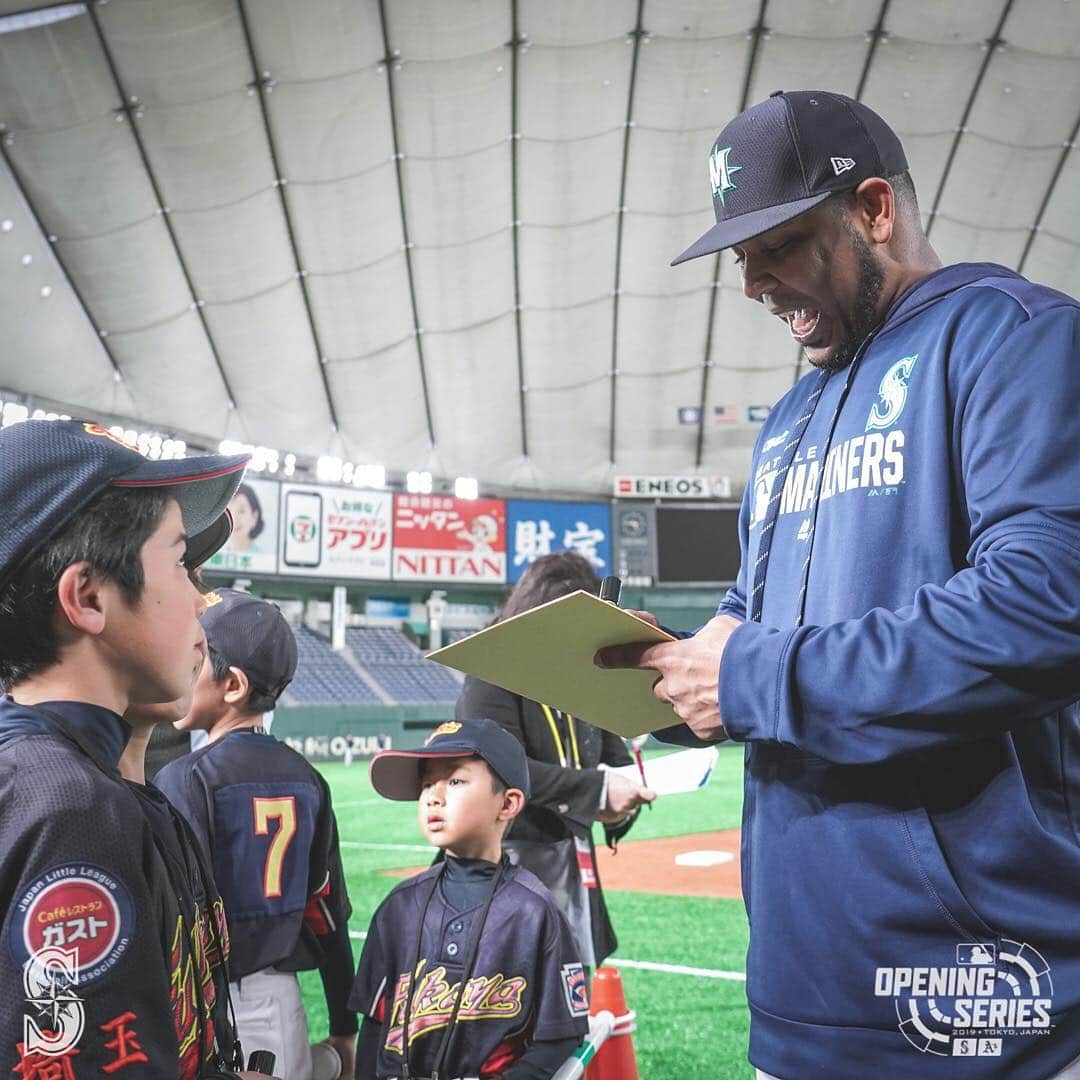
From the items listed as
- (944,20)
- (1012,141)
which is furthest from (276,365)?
(1012,141)

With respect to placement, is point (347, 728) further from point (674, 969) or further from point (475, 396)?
point (674, 969)

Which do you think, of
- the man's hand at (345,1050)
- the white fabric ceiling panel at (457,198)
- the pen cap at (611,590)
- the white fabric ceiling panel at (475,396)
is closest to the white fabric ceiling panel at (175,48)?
the white fabric ceiling panel at (457,198)

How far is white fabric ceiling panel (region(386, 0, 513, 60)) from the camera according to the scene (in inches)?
712

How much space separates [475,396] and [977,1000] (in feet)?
86.0

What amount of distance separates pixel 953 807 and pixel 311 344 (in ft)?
80.4

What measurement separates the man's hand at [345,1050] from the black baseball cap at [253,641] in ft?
3.06

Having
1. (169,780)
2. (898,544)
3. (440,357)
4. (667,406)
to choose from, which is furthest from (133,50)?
(898,544)

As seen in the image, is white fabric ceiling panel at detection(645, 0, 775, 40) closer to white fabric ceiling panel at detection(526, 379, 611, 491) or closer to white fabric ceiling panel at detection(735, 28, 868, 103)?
white fabric ceiling panel at detection(735, 28, 868, 103)

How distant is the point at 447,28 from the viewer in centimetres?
1844

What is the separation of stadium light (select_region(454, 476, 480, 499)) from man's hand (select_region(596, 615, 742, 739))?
2805cm

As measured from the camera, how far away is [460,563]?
98.5ft

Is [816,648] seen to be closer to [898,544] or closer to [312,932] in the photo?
[898,544]

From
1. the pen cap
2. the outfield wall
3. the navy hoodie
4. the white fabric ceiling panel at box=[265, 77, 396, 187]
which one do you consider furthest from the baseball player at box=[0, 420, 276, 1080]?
the outfield wall

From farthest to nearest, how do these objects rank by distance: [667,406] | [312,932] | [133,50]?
1. [667,406]
2. [133,50]
3. [312,932]
